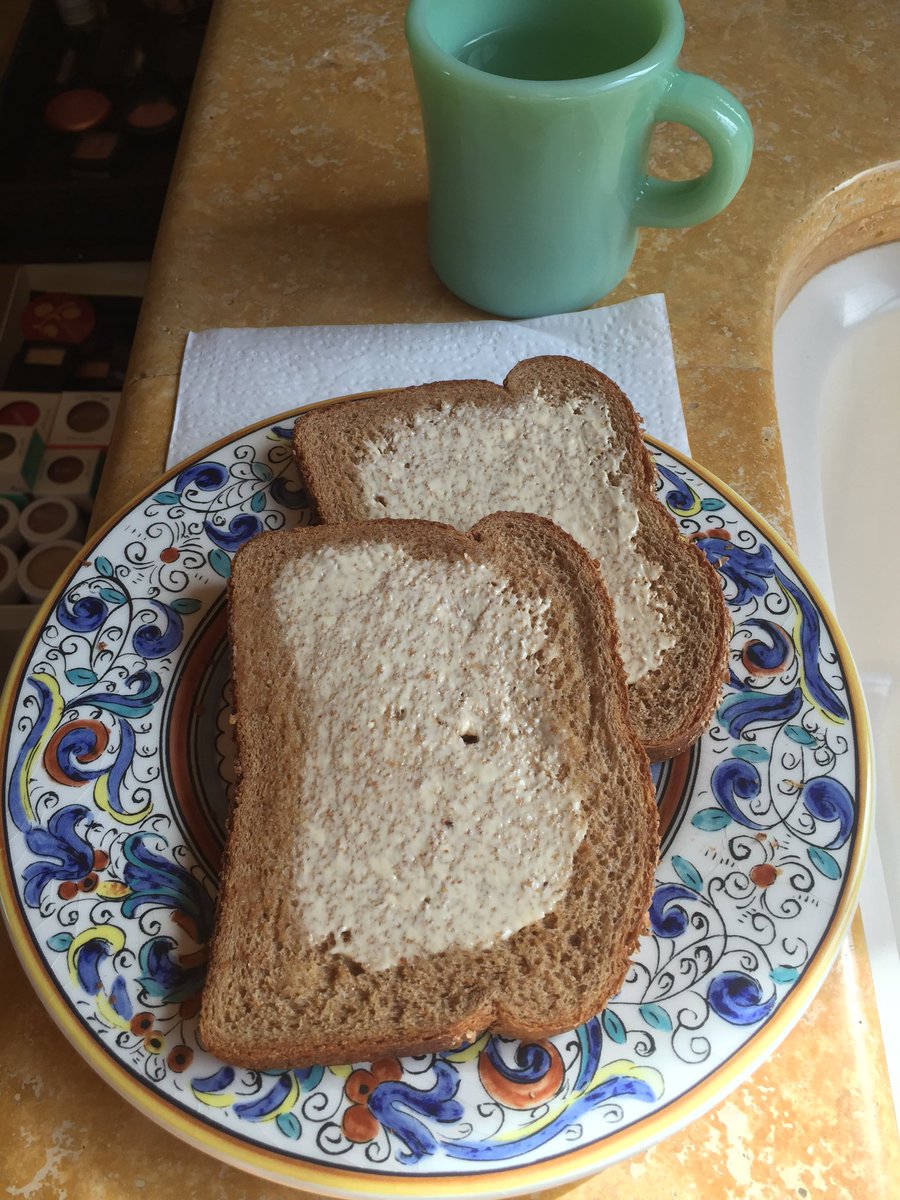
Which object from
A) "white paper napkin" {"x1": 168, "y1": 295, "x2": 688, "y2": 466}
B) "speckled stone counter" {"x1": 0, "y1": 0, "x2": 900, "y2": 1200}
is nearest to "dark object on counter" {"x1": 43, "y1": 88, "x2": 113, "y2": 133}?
"speckled stone counter" {"x1": 0, "y1": 0, "x2": 900, "y2": 1200}

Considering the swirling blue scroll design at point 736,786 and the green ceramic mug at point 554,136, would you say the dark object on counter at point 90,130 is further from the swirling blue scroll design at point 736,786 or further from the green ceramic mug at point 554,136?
the swirling blue scroll design at point 736,786

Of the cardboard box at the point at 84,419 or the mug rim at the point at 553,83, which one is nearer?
the mug rim at the point at 553,83

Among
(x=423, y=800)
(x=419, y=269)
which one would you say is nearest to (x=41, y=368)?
(x=419, y=269)

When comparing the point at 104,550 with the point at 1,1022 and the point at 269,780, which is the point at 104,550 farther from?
the point at 1,1022

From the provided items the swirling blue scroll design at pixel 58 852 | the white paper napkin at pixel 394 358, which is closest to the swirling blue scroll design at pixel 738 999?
the swirling blue scroll design at pixel 58 852

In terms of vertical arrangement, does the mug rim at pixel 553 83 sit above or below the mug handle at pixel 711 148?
above

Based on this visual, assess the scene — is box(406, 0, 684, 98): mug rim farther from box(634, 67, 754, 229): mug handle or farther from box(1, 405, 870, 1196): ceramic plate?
box(1, 405, 870, 1196): ceramic plate
